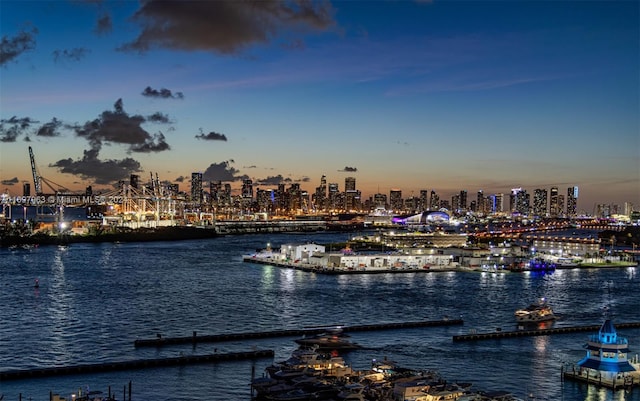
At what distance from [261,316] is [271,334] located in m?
2.28

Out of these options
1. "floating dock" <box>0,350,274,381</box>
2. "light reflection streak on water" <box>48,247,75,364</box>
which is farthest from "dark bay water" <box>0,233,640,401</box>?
"floating dock" <box>0,350,274,381</box>

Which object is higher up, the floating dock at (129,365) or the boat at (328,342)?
the boat at (328,342)

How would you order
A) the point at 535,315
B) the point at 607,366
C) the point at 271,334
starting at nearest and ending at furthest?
the point at 607,366 < the point at 271,334 < the point at 535,315

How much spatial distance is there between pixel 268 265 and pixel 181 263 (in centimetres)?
396

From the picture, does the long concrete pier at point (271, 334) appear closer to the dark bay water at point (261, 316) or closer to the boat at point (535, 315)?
the dark bay water at point (261, 316)

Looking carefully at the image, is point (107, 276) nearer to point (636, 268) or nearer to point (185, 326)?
point (185, 326)

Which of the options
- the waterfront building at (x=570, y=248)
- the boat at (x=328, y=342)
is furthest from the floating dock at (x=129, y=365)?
the waterfront building at (x=570, y=248)

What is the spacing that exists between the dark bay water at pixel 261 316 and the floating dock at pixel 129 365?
0.17 metres

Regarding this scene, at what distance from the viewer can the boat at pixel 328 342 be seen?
40.4 ft

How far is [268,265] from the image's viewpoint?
29594 millimetres

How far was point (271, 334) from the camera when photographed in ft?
44.5

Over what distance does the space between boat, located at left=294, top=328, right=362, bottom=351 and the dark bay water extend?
0.30 meters

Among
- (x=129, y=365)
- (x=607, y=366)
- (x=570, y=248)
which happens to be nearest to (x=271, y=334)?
(x=129, y=365)

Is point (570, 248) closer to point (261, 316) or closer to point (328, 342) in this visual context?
point (261, 316)
